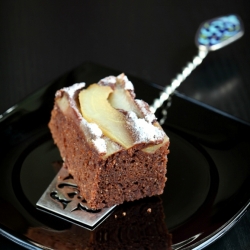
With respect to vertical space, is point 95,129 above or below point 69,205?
above

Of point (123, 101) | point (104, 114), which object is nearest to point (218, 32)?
point (123, 101)

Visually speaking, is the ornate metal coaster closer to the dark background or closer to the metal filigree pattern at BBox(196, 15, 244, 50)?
the dark background

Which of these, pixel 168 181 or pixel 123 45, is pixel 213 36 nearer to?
pixel 123 45

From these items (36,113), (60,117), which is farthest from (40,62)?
(60,117)

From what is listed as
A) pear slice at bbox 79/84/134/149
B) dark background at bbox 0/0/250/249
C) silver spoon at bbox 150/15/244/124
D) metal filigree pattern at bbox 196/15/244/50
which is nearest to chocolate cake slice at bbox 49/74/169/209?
pear slice at bbox 79/84/134/149

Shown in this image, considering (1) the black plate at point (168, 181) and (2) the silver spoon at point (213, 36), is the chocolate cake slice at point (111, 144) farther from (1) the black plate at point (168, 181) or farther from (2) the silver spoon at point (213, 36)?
(2) the silver spoon at point (213, 36)
